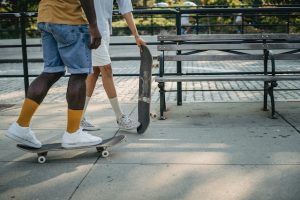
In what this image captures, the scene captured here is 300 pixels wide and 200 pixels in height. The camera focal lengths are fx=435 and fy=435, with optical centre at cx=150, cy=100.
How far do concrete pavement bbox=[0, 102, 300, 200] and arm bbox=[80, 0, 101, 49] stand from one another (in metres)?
1.07

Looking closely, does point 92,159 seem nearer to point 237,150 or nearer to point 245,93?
point 237,150

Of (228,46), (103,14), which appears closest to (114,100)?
(103,14)

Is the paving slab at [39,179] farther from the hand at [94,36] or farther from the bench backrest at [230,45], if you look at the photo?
the bench backrest at [230,45]

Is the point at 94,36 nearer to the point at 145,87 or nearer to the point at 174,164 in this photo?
the point at 174,164

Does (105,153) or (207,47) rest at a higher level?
(207,47)

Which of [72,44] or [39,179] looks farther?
[72,44]

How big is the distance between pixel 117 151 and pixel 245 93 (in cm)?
428

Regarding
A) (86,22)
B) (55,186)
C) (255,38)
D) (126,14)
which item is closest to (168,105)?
(255,38)

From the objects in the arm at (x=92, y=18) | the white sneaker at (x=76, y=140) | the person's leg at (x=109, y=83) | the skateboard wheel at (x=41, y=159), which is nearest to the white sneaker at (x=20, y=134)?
the skateboard wheel at (x=41, y=159)

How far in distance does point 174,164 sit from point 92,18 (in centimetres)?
144

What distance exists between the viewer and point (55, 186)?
130 inches

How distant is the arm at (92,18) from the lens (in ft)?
12.0

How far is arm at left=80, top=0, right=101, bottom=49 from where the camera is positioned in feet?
12.0

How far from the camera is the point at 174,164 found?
379 cm
